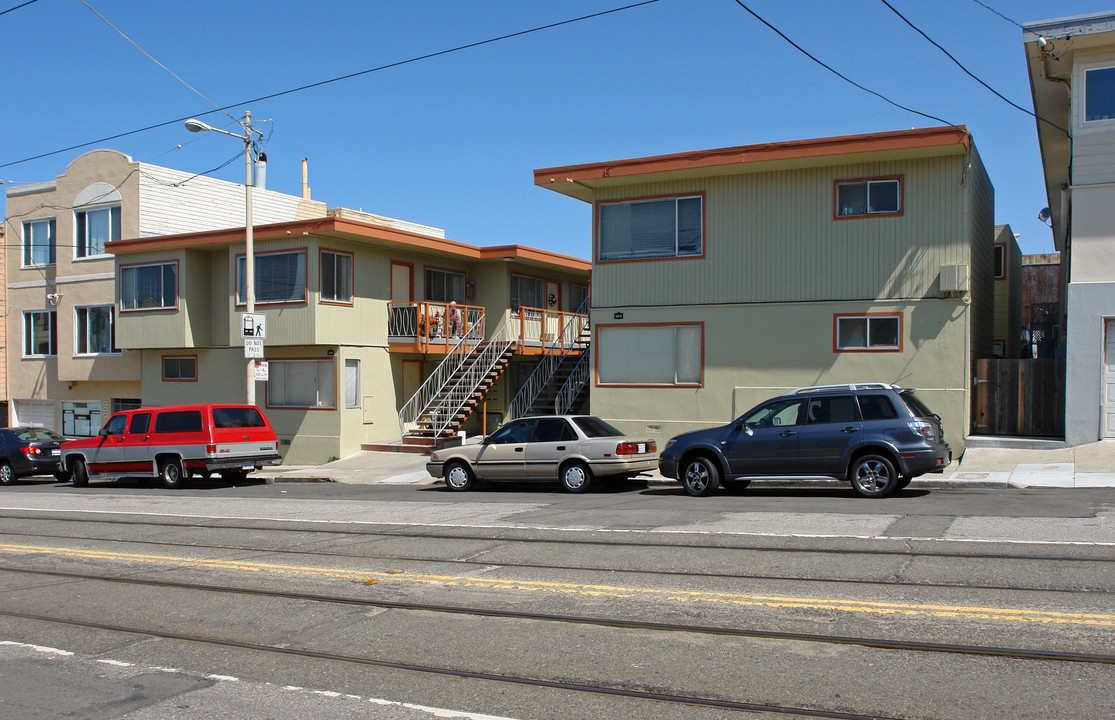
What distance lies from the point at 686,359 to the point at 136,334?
671 inches

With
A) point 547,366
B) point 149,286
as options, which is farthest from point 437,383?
point 149,286

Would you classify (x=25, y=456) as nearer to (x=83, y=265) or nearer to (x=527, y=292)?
(x=83, y=265)

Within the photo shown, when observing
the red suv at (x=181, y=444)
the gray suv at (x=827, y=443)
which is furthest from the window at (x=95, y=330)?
the gray suv at (x=827, y=443)

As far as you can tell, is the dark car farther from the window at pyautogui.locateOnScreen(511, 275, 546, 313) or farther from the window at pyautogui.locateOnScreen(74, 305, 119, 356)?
the window at pyautogui.locateOnScreen(511, 275, 546, 313)

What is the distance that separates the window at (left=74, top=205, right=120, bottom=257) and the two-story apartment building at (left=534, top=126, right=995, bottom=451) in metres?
16.7

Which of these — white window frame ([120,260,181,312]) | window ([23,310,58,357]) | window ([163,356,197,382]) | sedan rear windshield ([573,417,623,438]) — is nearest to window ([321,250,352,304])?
white window frame ([120,260,181,312])

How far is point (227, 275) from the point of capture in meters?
27.6

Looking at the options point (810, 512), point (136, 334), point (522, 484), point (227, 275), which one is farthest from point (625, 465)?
point (136, 334)

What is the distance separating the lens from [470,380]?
88.2 ft

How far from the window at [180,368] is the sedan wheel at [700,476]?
18197 millimetres

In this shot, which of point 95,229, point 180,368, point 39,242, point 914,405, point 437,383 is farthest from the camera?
point 39,242

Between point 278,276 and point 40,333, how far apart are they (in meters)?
13.4

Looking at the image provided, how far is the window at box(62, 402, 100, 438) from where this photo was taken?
32.3 meters

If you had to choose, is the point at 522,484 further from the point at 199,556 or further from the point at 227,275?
the point at 227,275
